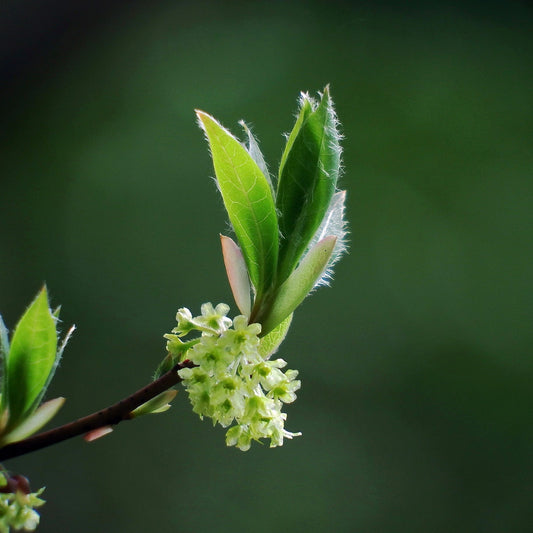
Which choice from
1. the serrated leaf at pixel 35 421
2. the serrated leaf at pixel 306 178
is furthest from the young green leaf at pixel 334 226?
the serrated leaf at pixel 35 421

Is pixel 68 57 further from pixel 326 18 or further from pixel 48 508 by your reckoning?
pixel 48 508

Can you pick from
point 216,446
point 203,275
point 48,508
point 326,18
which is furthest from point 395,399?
point 326,18

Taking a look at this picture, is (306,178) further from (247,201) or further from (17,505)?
(17,505)

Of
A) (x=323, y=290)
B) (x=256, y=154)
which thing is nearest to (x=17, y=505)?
(x=256, y=154)

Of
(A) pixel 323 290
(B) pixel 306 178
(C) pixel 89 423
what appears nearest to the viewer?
(C) pixel 89 423

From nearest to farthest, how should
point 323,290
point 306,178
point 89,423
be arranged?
point 89,423 < point 306,178 < point 323,290

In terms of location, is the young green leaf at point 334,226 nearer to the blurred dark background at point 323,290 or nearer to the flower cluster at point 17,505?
the flower cluster at point 17,505
